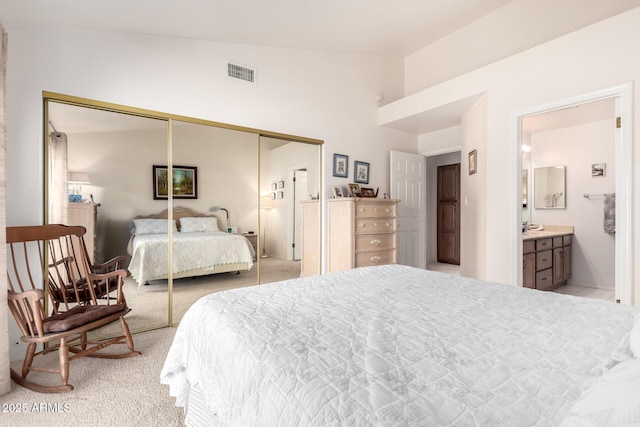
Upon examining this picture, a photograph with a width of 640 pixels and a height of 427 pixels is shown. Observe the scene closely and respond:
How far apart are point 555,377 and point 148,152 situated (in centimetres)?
322

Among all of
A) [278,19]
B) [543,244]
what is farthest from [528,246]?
[278,19]

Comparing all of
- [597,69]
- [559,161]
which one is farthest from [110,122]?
[559,161]

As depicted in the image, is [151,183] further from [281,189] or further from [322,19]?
[322,19]

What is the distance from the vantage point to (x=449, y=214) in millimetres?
6805

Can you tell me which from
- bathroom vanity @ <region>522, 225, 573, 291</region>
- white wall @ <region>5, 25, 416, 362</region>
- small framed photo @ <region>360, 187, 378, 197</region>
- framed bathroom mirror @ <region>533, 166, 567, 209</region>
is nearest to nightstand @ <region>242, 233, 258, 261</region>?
white wall @ <region>5, 25, 416, 362</region>

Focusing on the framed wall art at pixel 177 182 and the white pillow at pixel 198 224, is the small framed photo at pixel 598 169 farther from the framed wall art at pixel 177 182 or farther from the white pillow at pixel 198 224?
the framed wall art at pixel 177 182

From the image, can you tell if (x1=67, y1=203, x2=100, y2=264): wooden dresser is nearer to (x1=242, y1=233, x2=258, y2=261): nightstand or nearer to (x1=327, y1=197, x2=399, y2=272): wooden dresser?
(x1=242, y1=233, x2=258, y2=261): nightstand

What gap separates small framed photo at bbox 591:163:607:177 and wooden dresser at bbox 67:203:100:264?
6094 millimetres

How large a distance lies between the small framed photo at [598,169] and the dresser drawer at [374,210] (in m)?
2.94

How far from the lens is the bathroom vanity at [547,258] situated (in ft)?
12.4

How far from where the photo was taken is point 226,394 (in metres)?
1.01

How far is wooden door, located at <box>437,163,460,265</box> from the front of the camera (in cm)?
665

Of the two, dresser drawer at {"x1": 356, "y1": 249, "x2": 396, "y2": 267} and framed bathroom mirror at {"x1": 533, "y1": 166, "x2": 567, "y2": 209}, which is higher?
framed bathroom mirror at {"x1": 533, "y1": 166, "x2": 567, "y2": 209}

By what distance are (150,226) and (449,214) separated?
228 inches
